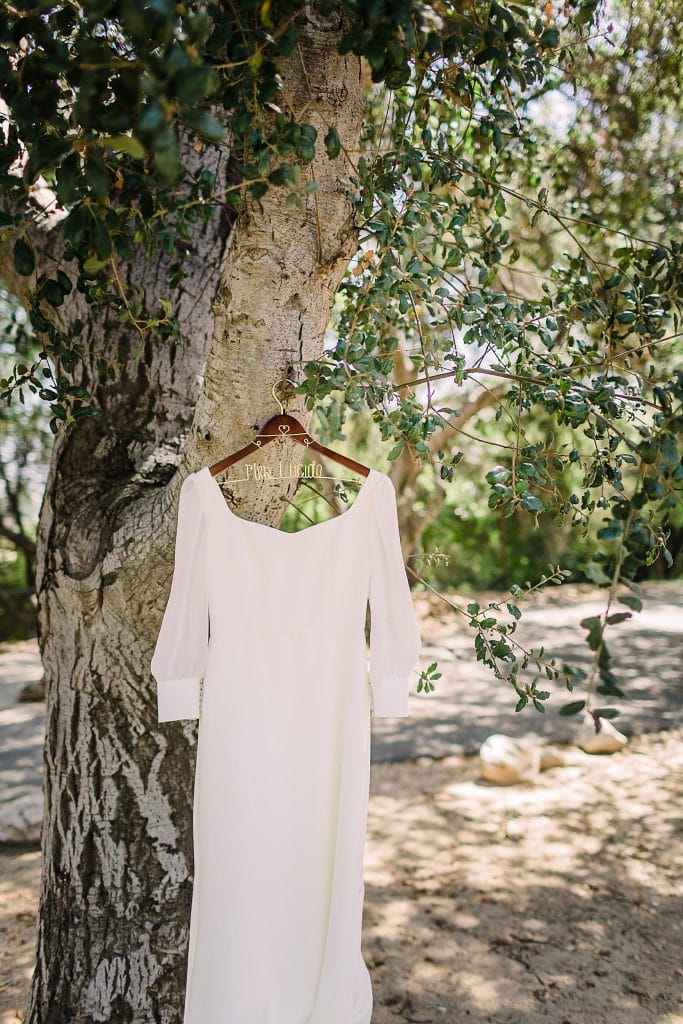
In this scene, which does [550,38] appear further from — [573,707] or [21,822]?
[21,822]

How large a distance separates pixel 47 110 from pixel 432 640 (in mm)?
7093

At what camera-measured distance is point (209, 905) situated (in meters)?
1.82

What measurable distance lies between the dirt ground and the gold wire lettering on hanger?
177 centimetres

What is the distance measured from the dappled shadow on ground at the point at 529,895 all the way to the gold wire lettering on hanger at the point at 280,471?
1.77 m

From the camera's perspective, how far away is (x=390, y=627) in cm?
183

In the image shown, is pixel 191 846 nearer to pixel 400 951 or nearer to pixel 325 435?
pixel 400 951

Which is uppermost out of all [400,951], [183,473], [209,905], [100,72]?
[100,72]

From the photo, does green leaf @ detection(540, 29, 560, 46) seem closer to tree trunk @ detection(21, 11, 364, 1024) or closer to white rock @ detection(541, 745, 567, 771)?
tree trunk @ detection(21, 11, 364, 1024)

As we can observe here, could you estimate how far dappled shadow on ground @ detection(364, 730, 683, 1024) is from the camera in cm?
259

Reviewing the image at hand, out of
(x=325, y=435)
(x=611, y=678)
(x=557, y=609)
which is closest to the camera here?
(x=611, y=678)

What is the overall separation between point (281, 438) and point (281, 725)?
66cm

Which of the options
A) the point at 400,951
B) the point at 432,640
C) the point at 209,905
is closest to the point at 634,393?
the point at 209,905

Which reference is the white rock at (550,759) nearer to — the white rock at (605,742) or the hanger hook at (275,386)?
the white rock at (605,742)

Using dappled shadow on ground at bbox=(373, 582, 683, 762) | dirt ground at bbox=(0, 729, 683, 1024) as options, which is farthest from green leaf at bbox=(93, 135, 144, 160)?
dappled shadow on ground at bbox=(373, 582, 683, 762)
